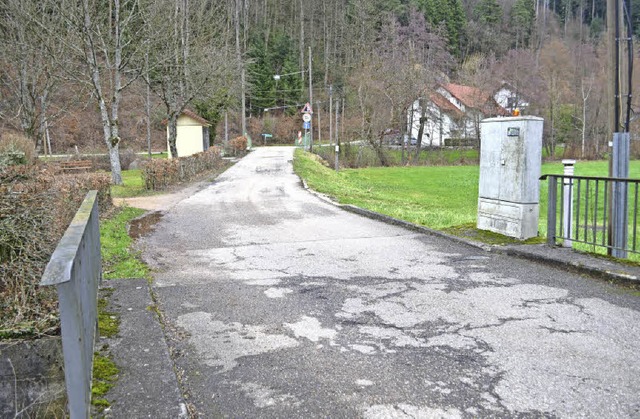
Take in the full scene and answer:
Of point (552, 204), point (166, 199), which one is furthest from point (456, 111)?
point (552, 204)

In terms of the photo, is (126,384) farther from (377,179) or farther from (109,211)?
(377,179)

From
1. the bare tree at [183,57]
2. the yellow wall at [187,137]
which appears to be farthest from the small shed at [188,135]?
the bare tree at [183,57]

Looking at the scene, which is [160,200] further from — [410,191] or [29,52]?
[410,191]

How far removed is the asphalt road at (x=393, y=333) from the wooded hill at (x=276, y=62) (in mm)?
16432

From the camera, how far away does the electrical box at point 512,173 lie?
25.7ft

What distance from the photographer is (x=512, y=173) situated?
808 cm

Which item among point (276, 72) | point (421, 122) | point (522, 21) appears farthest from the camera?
point (522, 21)

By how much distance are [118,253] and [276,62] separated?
7206 cm

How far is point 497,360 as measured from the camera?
4129 millimetres

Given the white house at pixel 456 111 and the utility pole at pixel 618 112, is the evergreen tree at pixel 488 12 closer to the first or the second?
the white house at pixel 456 111

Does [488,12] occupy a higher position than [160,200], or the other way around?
[488,12]

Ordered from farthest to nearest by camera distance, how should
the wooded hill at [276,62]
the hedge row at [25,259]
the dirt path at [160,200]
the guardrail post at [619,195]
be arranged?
the wooded hill at [276,62] < the dirt path at [160,200] < the guardrail post at [619,195] < the hedge row at [25,259]

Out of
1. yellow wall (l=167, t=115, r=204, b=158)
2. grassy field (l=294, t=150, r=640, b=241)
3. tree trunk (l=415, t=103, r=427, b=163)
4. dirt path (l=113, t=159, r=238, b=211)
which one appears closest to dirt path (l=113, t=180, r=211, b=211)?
dirt path (l=113, t=159, r=238, b=211)

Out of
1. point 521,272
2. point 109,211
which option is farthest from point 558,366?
point 109,211
